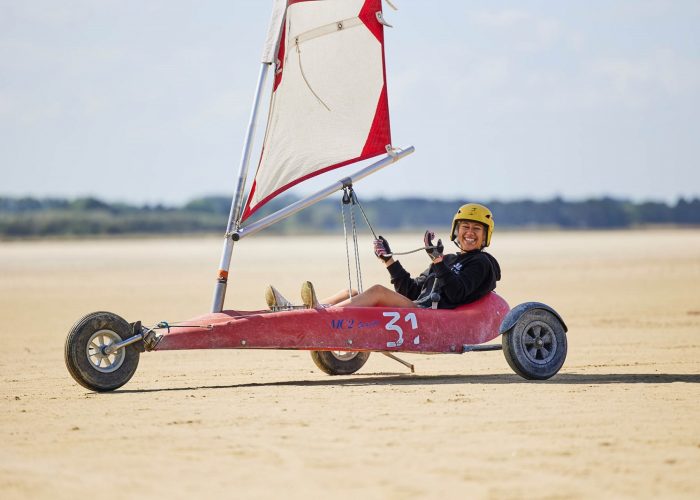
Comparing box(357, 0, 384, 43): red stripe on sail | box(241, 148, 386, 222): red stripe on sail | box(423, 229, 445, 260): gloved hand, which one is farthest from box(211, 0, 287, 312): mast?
box(423, 229, 445, 260): gloved hand

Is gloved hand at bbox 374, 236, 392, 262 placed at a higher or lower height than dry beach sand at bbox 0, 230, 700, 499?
higher

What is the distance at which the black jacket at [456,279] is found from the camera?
11008 mm

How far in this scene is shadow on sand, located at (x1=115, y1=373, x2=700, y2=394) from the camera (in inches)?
421

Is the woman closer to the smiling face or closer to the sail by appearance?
the smiling face

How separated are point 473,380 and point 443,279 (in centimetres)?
94

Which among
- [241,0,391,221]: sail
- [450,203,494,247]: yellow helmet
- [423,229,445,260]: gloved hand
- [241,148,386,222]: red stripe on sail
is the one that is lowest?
[423,229,445,260]: gloved hand

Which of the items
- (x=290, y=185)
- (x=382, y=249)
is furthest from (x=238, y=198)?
(x=382, y=249)

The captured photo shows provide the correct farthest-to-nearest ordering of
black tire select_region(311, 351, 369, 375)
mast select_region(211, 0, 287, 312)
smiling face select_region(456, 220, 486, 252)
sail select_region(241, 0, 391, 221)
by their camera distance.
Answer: black tire select_region(311, 351, 369, 375), sail select_region(241, 0, 391, 221), smiling face select_region(456, 220, 486, 252), mast select_region(211, 0, 287, 312)

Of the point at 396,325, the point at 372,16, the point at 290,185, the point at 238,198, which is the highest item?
the point at 372,16

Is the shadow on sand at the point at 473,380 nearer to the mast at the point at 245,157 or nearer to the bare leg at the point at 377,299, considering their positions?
the bare leg at the point at 377,299

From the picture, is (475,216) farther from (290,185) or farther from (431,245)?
(290,185)

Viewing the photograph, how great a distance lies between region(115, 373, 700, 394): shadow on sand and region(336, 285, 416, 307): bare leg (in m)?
0.67

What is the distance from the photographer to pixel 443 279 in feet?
35.8

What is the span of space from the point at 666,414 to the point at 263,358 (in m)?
6.45
